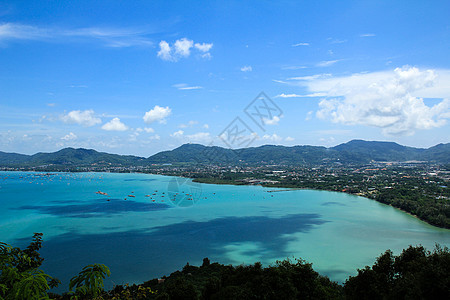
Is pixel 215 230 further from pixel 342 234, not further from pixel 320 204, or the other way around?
pixel 320 204

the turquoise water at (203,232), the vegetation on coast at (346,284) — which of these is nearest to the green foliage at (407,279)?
the vegetation on coast at (346,284)

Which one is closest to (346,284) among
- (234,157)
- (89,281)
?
(89,281)

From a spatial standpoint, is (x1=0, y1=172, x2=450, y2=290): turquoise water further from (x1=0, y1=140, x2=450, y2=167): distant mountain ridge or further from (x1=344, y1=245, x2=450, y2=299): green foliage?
(x1=0, y1=140, x2=450, y2=167): distant mountain ridge

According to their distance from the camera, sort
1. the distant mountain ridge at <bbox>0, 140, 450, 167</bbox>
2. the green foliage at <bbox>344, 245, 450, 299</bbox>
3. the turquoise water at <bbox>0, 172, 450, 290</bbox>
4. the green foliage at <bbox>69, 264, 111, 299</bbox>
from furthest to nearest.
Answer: the distant mountain ridge at <bbox>0, 140, 450, 167</bbox> → the turquoise water at <bbox>0, 172, 450, 290</bbox> → the green foliage at <bbox>344, 245, 450, 299</bbox> → the green foliage at <bbox>69, 264, 111, 299</bbox>

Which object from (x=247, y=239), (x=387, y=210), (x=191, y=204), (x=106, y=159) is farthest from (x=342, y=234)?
(x=106, y=159)

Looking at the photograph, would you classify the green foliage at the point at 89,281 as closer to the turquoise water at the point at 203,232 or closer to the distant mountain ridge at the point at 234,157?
the turquoise water at the point at 203,232

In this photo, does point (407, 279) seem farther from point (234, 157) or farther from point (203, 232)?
point (234, 157)

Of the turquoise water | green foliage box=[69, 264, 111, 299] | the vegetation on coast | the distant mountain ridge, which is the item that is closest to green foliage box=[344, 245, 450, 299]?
the vegetation on coast

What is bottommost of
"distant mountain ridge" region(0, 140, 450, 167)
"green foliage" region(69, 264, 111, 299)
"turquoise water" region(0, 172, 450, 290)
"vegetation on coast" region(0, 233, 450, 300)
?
"turquoise water" region(0, 172, 450, 290)
